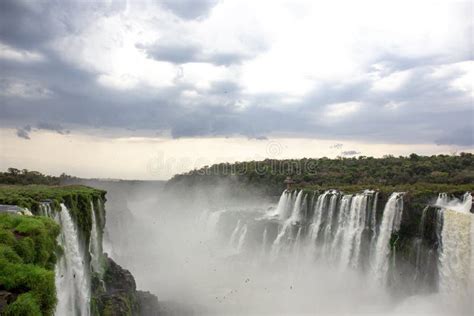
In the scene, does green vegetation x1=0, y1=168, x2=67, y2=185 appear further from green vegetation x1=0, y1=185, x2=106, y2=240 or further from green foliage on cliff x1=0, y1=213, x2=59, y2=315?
green foliage on cliff x1=0, y1=213, x2=59, y2=315

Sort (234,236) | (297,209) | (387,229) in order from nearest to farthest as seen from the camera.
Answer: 1. (387,229)
2. (297,209)
3. (234,236)

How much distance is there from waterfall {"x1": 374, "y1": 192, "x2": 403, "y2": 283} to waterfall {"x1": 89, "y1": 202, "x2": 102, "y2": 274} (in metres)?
21.8

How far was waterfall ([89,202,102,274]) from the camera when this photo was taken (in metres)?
28.6

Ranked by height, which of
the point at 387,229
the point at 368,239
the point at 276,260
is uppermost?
the point at 387,229

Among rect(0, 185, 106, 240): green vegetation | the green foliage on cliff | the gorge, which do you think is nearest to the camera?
the green foliage on cliff

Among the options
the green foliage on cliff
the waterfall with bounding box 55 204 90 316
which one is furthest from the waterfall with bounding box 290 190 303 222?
the green foliage on cliff

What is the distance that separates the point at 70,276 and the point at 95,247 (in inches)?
476

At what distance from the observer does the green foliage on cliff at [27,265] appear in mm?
7637

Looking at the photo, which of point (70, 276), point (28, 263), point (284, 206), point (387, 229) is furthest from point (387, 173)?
point (28, 263)

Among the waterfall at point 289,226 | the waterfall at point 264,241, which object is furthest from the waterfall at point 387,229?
the waterfall at point 264,241

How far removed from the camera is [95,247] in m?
29.7

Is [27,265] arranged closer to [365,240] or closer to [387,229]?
[387,229]

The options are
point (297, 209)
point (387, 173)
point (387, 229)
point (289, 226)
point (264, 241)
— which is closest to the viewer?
point (387, 229)

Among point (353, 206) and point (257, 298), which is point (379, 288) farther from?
point (257, 298)
